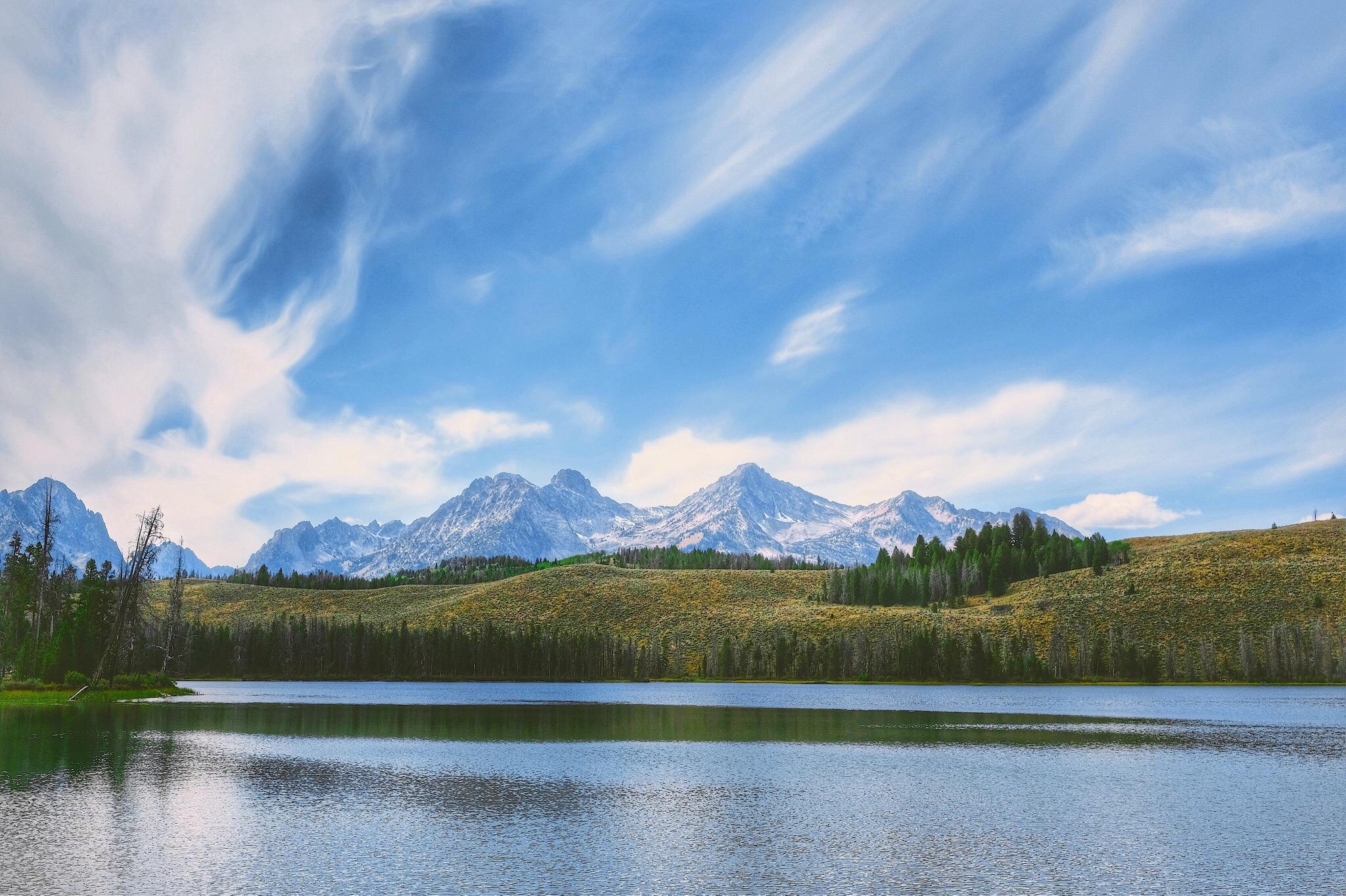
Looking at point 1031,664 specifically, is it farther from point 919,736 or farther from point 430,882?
point 430,882

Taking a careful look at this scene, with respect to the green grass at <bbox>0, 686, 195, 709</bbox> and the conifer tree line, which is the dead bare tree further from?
the green grass at <bbox>0, 686, 195, 709</bbox>

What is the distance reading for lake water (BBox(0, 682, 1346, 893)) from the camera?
25.2m

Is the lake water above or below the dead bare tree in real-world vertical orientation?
below

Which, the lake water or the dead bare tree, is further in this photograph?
the dead bare tree

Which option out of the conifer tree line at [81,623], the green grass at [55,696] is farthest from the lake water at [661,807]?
the conifer tree line at [81,623]

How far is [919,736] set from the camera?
67125 mm

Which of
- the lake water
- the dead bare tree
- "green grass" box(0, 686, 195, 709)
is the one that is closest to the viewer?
the lake water

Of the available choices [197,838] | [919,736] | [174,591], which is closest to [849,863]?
[197,838]

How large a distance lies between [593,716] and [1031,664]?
118390mm

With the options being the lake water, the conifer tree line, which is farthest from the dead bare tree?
the lake water

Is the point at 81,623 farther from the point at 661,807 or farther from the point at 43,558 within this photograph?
the point at 661,807

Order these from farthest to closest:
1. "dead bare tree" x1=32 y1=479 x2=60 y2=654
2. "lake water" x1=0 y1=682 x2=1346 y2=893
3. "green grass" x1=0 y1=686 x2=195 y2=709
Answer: "dead bare tree" x1=32 y1=479 x2=60 y2=654 < "green grass" x1=0 y1=686 x2=195 y2=709 < "lake water" x1=0 y1=682 x2=1346 y2=893

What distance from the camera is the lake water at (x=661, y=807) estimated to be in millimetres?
25203

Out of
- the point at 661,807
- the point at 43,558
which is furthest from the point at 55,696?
the point at 661,807
